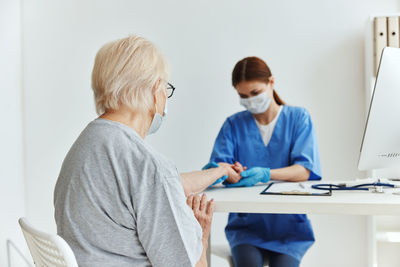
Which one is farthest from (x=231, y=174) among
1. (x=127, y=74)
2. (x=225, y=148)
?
(x=127, y=74)

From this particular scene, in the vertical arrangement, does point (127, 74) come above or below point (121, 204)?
above

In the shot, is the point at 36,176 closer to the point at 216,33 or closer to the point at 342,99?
the point at 216,33

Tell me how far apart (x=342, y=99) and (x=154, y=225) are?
224cm

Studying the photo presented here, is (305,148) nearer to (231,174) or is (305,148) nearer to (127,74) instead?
(231,174)

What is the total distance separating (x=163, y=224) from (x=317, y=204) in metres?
0.53

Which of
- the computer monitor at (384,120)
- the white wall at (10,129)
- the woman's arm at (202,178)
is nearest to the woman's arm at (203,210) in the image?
the woman's arm at (202,178)

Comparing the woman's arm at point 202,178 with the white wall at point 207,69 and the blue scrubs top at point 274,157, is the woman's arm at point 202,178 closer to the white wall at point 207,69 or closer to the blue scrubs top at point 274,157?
the blue scrubs top at point 274,157

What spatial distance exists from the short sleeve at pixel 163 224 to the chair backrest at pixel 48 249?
0.16m

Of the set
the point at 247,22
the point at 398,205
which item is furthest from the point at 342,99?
the point at 398,205

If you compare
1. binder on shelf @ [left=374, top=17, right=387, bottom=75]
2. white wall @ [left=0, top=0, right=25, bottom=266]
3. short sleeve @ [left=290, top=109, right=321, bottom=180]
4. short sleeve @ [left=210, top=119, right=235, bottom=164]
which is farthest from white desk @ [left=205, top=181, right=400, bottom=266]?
white wall @ [left=0, top=0, right=25, bottom=266]

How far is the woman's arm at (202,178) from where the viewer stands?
1564 millimetres

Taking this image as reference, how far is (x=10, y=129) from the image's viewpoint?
307 centimetres

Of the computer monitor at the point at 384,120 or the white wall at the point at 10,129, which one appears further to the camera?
the white wall at the point at 10,129

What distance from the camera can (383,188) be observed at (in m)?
1.59
